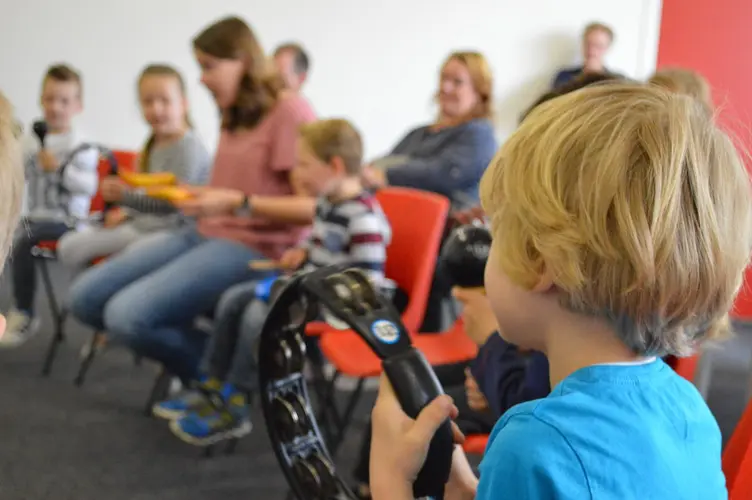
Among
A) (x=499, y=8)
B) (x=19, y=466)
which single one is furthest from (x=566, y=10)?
(x=19, y=466)

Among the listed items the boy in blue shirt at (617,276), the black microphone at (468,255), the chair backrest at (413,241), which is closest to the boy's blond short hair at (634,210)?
the boy in blue shirt at (617,276)

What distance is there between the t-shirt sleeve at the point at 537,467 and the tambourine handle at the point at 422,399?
0.48ft

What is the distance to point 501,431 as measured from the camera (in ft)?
2.01

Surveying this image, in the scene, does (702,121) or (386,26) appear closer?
(702,121)

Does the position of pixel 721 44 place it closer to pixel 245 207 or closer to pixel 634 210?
pixel 245 207

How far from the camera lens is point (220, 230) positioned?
2.11 m

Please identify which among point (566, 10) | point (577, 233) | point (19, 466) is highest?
point (566, 10)

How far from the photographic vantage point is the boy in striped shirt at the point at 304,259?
1.85 metres

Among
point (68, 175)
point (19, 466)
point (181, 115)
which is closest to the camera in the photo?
point (19, 466)

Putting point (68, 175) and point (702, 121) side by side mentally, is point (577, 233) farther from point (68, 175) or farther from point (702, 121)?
point (68, 175)

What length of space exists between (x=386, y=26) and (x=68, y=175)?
225 centimetres

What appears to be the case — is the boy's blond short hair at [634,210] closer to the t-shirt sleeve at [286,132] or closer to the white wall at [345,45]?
the t-shirt sleeve at [286,132]

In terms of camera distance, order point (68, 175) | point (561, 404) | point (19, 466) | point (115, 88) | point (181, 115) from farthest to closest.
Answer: point (115, 88)
point (68, 175)
point (181, 115)
point (19, 466)
point (561, 404)

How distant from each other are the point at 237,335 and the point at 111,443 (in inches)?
19.2
